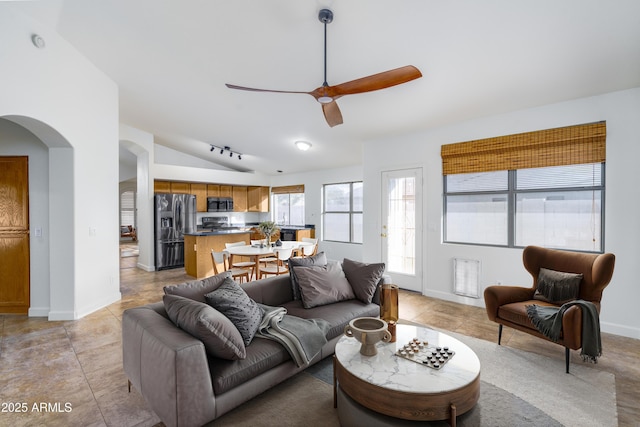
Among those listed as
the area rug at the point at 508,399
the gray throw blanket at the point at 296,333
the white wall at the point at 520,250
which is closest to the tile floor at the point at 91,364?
the area rug at the point at 508,399

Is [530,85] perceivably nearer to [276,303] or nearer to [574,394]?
[574,394]

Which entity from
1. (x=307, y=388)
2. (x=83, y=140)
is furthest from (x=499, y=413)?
(x=83, y=140)

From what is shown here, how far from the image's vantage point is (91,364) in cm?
268

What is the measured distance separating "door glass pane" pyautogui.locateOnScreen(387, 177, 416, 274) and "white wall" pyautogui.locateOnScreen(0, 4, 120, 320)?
14.0ft

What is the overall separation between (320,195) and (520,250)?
16.0 feet

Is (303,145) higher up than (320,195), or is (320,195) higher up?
(303,145)

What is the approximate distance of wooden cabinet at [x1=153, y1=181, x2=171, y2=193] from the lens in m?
7.26

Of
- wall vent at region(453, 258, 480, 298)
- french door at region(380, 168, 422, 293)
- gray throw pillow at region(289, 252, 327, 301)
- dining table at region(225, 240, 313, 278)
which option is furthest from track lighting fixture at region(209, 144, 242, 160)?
wall vent at region(453, 258, 480, 298)

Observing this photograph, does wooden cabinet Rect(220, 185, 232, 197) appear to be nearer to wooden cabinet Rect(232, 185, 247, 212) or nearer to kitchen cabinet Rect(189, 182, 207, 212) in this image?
wooden cabinet Rect(232, 185, 247, 212)

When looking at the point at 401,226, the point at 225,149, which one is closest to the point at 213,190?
the point at 225,149

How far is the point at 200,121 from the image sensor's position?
569 cm

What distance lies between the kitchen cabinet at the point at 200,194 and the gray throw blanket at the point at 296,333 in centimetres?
620

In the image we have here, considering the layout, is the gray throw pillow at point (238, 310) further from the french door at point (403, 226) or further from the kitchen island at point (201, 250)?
the kitchen island at point (201, 250)

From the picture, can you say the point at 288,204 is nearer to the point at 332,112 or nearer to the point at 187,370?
the point at 332,112
